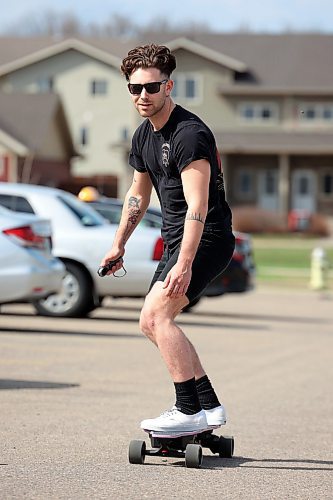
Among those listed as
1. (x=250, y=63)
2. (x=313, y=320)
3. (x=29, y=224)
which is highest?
(x=250, y=63)

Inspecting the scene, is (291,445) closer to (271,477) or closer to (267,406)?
(271,477)

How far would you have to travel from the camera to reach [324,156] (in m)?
66.6

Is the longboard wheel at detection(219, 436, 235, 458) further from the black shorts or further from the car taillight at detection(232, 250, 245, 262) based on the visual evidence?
the car taillight at detection(232, 250, 245, 262)

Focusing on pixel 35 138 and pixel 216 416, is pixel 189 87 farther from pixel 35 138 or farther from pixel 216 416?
pixel 216 416

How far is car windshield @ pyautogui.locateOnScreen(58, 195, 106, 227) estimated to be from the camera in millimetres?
18422

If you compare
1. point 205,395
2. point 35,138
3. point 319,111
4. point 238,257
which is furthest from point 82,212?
point 319,111

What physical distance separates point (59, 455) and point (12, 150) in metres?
48.6

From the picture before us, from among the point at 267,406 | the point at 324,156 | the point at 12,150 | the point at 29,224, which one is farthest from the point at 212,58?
the point at 267,406

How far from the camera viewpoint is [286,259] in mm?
42438

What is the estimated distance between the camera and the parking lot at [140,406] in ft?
22.2

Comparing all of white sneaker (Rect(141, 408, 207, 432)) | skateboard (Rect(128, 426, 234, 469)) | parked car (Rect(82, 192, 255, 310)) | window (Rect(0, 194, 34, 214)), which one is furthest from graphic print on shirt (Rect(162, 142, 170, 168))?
parked car (Rect(82, 192, 255, 310))

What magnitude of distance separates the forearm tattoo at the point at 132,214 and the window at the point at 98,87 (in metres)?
60.6

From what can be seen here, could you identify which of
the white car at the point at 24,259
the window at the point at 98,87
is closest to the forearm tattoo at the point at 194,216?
the white car at the point at 24,259

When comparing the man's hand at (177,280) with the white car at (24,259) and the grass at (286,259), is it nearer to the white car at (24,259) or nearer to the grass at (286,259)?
the white car at (24,259)
